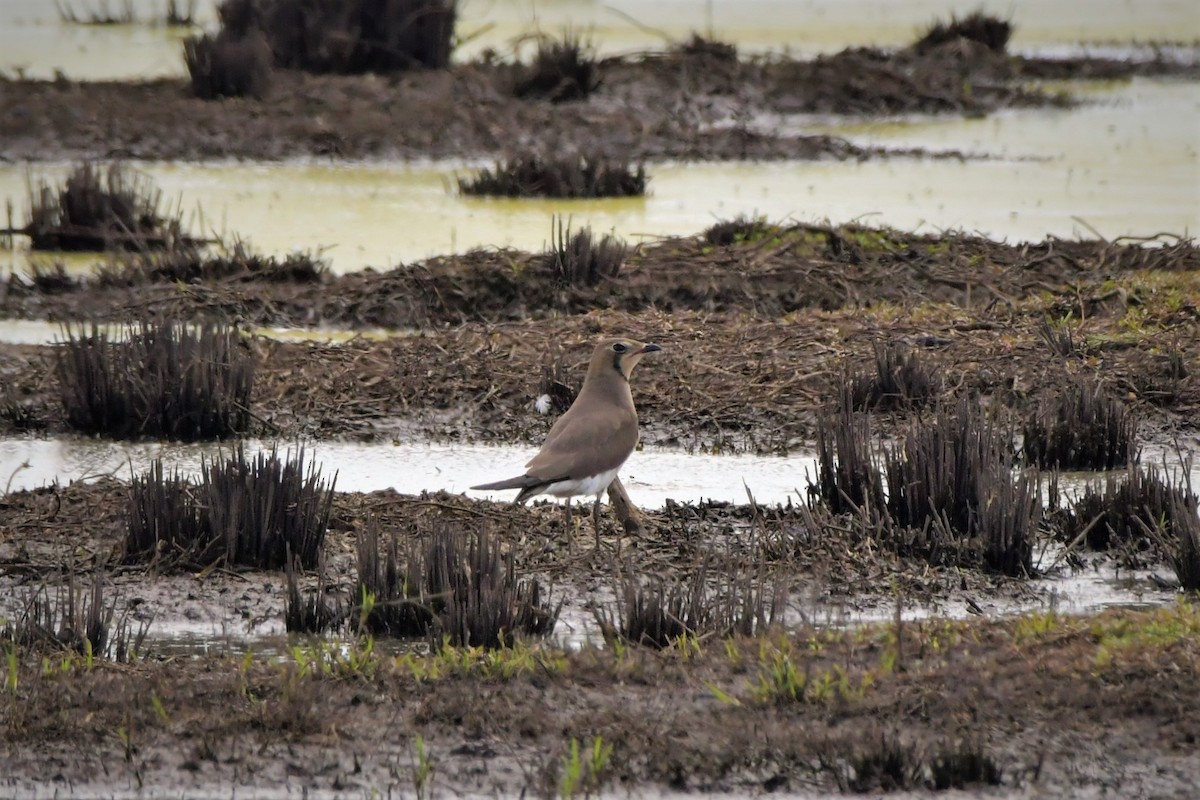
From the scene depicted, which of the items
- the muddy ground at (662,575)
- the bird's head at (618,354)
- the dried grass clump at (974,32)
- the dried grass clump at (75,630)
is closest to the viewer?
the muddy ground at (662,575)

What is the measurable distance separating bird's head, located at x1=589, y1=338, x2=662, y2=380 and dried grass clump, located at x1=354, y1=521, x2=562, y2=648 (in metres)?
1.39

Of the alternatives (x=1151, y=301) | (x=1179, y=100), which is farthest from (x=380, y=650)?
(x=1179, y=100)

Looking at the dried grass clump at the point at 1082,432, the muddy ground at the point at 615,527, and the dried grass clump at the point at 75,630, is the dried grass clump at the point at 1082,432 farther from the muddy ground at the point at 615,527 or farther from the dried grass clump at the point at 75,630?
the dried grass clump at the point at 75,630

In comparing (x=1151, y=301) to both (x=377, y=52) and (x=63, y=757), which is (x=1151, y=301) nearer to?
(x=63, y=757)

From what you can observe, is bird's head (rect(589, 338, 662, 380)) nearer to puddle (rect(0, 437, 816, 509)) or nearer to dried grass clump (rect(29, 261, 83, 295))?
puddle (rect(0, 437, 816, 509))

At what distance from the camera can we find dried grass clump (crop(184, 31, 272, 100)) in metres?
16.3

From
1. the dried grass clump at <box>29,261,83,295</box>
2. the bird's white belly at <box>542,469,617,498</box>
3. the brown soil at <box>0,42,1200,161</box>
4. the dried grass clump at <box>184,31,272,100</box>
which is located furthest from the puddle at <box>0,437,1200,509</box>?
the dried grass clump at <box>184,31,272,100</box>

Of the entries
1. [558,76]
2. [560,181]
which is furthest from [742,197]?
[558,76]

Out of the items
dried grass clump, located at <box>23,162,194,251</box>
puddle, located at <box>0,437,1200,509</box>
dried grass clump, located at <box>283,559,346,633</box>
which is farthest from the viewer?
dried grass clump, located at <box>23,162,194,251</box>

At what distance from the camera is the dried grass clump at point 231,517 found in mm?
5961

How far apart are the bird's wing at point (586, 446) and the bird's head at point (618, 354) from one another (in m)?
0.30

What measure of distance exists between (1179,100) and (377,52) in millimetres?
7668

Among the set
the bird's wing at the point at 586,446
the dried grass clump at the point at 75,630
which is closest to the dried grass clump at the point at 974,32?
the bird's wing at the point at 586,446

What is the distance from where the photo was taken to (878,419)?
7.92 metres
